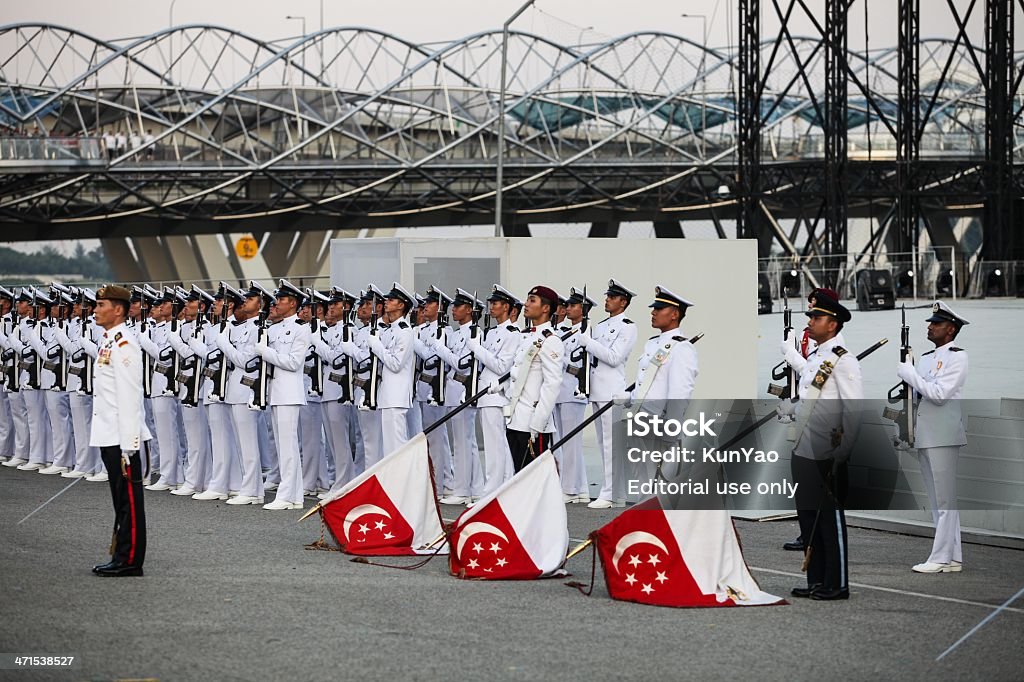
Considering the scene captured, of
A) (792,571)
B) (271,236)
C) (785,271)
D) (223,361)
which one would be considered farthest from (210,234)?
(792,571)

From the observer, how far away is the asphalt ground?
22.2 feet

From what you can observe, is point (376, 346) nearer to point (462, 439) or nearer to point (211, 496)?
point (462, 439)

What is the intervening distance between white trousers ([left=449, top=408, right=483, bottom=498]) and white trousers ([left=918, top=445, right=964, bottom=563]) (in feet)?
16.0

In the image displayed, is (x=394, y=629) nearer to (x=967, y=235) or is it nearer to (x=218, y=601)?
(x=218, y=601)

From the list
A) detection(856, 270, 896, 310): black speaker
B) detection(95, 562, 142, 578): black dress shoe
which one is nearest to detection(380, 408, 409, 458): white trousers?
detection(95, 562, 142, 578): black dress shoe

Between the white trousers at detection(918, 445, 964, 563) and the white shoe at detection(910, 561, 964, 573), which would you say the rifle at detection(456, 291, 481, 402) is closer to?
the white trousers at detection(918, 445, 964, 563)

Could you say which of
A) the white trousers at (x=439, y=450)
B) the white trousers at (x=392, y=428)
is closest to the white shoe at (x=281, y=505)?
the white trousers at (x=392, y=428)

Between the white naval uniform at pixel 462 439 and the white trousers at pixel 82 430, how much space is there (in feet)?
13.4

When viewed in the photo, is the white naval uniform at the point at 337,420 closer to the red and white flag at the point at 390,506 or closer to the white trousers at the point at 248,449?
the white trousers at the point at 248,449

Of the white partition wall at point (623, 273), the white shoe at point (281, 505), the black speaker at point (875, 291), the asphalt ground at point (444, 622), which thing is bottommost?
the asphalt ground at point (444, 622)

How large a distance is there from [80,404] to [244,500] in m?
3.50

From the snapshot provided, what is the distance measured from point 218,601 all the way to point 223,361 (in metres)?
5.42

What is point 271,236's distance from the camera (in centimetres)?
7456

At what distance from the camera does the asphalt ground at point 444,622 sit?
6.76m
